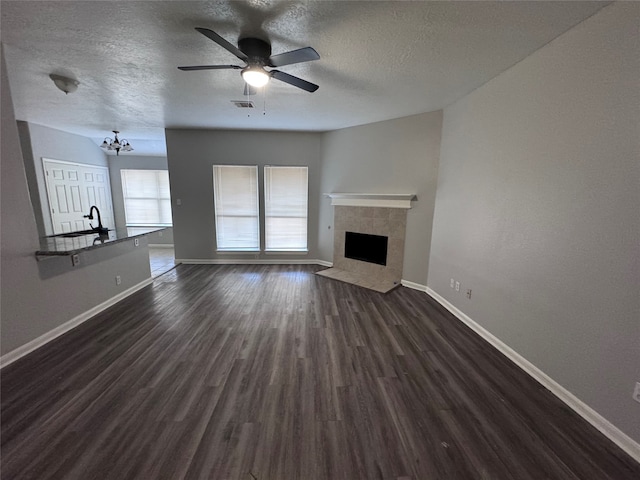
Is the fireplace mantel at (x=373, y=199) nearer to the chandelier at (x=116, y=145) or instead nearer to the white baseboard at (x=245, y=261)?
the white baseboard at (x=245, y=261)

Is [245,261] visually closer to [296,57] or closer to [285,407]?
[285,407]

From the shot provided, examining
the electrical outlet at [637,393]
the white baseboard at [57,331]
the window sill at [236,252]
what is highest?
the electrical outlet at [637,393]

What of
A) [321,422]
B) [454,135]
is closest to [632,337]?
[321,422]

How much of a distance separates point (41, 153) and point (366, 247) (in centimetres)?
679

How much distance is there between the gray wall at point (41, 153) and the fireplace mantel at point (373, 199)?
581 centimetres

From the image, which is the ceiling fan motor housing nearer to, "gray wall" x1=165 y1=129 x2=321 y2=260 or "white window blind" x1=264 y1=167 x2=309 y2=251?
"gray wall" x1=165 y1=129 x2=321 y2=260

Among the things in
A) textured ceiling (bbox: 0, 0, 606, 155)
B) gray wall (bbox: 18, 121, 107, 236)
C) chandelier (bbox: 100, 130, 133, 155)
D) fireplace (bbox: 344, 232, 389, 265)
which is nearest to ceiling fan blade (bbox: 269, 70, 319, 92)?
textured ceiling (bbox: 0, 0, 606, 155)

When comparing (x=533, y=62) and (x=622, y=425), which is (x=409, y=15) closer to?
(x=533, y=62)

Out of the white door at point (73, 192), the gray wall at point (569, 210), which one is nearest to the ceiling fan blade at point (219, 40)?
the gray wall at point (569, 210)

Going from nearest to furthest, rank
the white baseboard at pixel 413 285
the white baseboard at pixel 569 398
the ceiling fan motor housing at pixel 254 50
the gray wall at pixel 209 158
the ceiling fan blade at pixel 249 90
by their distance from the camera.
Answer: the white baseboard at pixel 569 398 < the ceiling fan motor housing at pixel 254 50 < the ceiling fan blade at pixel 249 90 < the white baseboard at pixel 413 285 < the gray wall at pixel 209 158

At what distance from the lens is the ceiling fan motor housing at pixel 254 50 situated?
2.00 metres

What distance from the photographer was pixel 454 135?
336cm

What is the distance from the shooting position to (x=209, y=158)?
5.18m

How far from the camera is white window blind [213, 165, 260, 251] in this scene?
533cm
